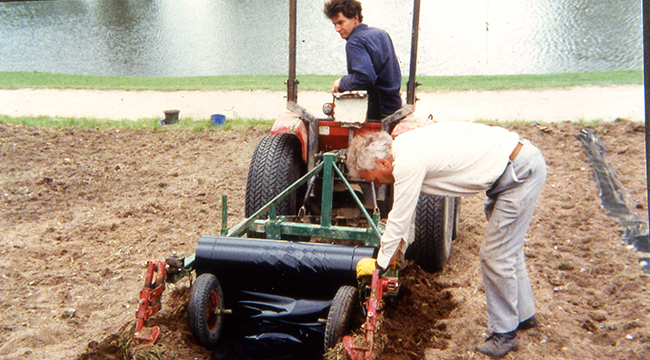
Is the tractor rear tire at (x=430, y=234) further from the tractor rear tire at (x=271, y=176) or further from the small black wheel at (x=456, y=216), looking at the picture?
the tractor rear tire at (x=271, y=176)

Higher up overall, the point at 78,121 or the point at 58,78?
the point at 58,78

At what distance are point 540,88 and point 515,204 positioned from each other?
393 inches

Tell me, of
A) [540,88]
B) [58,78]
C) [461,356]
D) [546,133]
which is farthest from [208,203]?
[58,78]

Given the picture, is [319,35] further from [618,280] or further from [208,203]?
[618,280]

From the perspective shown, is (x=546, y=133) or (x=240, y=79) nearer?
(x=546, y=133)

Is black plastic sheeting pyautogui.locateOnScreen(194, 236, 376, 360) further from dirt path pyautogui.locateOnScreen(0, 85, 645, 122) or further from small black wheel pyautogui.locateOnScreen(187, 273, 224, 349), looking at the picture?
dirt path pyautogui.locateOnScreen(0, 85, 645, 122)

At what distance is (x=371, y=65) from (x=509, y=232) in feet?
5.67

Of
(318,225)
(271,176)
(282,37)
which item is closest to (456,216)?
(318,225)

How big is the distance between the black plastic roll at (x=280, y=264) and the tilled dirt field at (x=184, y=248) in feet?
1.46

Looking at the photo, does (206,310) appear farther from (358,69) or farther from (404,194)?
(358,69)

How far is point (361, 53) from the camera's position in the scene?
4680 millimetres

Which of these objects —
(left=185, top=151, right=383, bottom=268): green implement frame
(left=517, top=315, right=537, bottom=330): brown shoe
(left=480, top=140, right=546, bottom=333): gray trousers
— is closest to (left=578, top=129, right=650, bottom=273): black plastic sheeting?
(left=517, top=315, right=537, bottom=330): brown shoe

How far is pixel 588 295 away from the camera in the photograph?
4543 mm

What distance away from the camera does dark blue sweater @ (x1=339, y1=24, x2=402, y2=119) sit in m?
4.68
